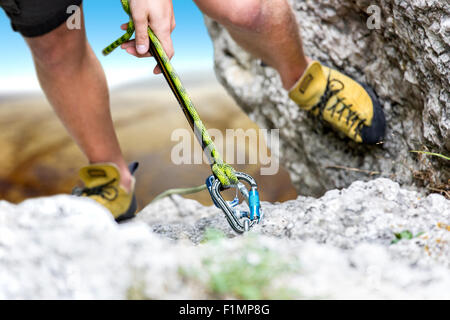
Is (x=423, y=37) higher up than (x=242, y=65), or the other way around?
(x=423, y=37)

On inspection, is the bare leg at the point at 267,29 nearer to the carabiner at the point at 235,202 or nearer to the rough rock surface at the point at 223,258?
the carabiner at the point at 235,202

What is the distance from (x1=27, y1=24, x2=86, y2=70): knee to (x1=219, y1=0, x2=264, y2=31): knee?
0.49 meters

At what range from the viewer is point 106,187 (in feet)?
5.31

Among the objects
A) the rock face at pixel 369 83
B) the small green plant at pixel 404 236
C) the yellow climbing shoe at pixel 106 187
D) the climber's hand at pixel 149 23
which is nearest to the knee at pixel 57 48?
the yellow climbing shoe at pixel 106 187

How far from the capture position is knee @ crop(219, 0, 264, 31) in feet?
4.53

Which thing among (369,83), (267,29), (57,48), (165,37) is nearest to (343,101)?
(369,83)

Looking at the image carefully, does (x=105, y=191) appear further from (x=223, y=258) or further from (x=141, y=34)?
(x=223, y=258)

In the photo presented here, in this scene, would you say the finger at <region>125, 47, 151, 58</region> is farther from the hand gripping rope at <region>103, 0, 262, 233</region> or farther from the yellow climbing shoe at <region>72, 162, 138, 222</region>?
the yellow climbing shoe at <region>72, 162, 138, 222</region>

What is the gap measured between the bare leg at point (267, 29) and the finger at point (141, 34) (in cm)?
52

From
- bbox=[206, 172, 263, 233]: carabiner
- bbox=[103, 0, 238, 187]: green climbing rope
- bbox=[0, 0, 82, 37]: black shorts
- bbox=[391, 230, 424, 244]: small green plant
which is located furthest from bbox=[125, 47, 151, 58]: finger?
bbox=[391, 230, 424, 244]: small green plant

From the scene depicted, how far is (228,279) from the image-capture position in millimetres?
527
